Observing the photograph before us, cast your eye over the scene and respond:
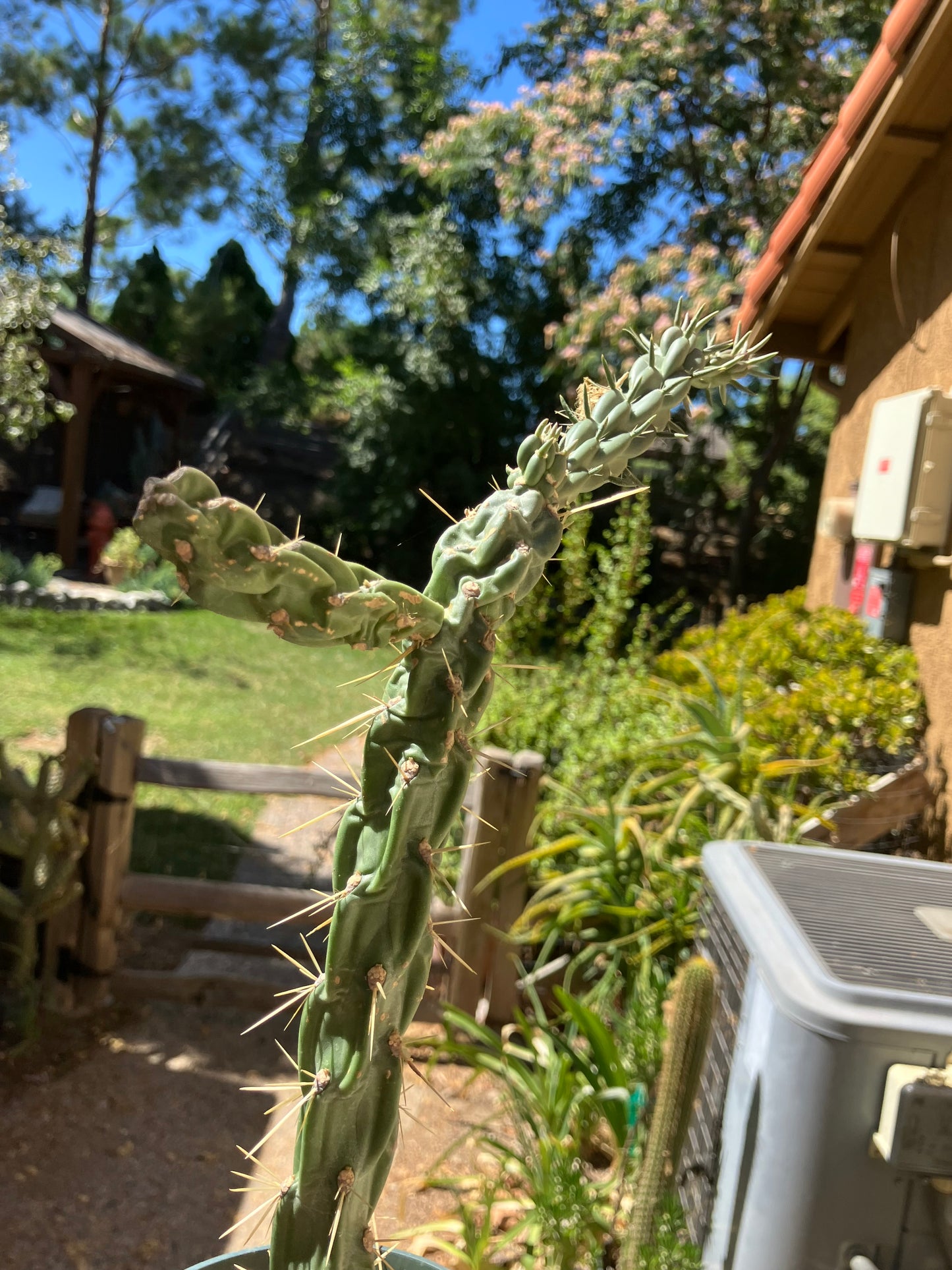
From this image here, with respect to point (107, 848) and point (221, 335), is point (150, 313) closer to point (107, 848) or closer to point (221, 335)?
point (221, 335)

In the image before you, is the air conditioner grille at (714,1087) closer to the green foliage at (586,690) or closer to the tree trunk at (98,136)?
the green foliage at (586,690)

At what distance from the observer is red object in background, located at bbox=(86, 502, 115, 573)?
44.4 ft

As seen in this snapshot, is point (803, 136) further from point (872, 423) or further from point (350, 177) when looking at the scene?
point (350, 177)

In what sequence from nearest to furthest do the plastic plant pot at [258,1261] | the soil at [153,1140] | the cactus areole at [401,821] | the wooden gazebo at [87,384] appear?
the cactus areole at [401,821] < the plastic plant pot at [258,1261] < the soil at [153,1140] < the wooden gazebo at [87,384]

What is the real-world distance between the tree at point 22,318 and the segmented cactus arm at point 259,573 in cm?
700

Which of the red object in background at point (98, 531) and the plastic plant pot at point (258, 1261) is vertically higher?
the red object in background at point (98, 531)

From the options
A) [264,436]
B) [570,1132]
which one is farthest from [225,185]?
[570,1132]

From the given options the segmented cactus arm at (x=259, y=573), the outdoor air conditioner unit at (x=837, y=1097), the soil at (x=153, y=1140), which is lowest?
the soil at (x=153, y=1140)

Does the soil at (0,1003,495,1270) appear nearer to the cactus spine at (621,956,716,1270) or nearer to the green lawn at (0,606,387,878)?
the cactus spine at (621,956,716,1270)

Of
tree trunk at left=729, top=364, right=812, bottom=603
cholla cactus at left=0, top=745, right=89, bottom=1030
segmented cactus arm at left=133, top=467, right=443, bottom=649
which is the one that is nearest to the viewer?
segmented cactus arm at left=133, top=467, right=443, bottom=649

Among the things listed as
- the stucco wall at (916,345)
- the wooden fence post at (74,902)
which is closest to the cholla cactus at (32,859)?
the wooden fence post at (74,902)

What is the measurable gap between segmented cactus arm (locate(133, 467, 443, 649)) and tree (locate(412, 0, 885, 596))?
9439mm

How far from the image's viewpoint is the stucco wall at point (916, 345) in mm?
4273

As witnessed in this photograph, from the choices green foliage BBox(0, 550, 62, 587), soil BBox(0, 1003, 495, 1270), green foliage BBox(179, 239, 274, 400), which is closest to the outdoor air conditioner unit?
soil BBox(0, 1003, 495, 1270)
